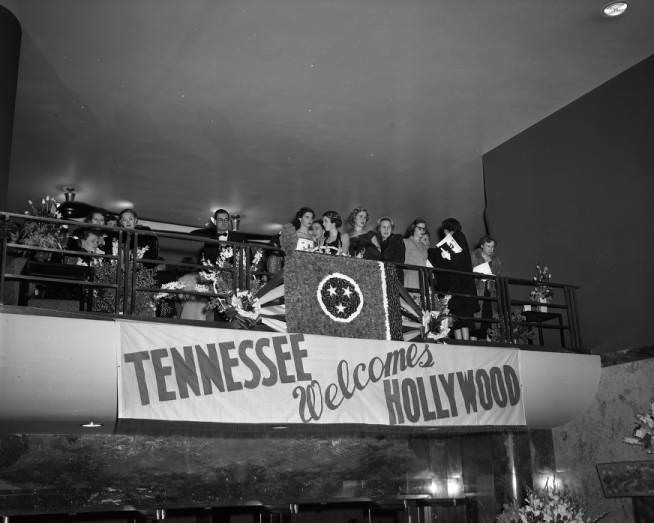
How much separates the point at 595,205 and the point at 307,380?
4.74 metres

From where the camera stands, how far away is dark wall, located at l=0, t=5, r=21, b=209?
294 inches

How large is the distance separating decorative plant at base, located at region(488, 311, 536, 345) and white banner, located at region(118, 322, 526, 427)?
19.7 inches

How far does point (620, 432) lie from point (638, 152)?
3.32 metres

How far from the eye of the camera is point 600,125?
10.1 m

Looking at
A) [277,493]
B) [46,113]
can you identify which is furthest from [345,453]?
[46,113]

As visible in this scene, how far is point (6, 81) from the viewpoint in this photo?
7.71 metres

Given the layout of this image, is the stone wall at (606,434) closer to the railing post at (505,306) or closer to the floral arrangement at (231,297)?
the railing post at (505,306)

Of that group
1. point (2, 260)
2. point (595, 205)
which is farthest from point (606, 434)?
point (2, 260)

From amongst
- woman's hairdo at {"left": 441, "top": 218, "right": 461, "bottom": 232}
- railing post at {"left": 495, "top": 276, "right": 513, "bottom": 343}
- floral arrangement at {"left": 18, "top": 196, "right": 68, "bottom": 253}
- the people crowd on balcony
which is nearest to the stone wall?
railing post at {"left": 495, "top": 276, "right": 513, "bottom": 343}

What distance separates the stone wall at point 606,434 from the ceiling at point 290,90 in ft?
12.4

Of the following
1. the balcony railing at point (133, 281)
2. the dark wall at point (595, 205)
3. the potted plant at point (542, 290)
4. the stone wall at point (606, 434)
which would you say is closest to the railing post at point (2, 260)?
the balcony railing at point (133, 281)

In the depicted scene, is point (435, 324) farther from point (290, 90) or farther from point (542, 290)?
point (290, 90)

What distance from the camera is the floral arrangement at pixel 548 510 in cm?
830

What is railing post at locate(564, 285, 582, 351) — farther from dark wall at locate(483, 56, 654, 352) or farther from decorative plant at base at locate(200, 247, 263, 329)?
decorative plant at base at locate(200, 247, 263, 329)
